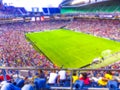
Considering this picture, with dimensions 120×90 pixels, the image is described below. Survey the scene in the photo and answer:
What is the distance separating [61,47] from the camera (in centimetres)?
3775

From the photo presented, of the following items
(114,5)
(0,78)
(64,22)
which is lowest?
(64,22)

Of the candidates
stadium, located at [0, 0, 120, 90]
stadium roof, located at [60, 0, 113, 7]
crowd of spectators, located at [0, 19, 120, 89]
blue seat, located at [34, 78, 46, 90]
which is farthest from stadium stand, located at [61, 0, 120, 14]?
blue seat, located at [34, 78, 46, 90]

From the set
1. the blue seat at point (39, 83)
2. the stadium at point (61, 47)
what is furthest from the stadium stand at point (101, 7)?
the blue seat at point (39, 83)

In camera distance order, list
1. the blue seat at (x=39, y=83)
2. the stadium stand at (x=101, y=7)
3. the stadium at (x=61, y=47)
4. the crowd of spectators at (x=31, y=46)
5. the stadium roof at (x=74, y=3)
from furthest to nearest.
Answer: the stadium roof at (x=74, y=3), the stadium stand at (x=101, y=7), the crowd of spectators at (x=31, y=46), the stadium at (x=61, y=47), the blue seat at (x=39, y=83)

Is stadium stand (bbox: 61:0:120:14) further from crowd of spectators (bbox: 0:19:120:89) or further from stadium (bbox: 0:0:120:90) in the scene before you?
crowd of spectators (bbox: 0:19:120:89)

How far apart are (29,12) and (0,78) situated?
225ft

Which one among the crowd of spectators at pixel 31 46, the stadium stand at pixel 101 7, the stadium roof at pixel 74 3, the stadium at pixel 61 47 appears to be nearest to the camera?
the stadium at pixel 61 47

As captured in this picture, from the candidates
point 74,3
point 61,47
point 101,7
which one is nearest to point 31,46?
point 61,47

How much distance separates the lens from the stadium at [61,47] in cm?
619

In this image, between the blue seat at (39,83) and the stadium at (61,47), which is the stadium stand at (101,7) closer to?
the stadium at (61,47)

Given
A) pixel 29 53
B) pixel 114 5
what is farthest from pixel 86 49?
pixel 114 5

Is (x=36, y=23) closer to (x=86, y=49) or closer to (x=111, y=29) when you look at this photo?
(x=111, y=29)

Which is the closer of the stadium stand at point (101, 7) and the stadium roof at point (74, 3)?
the stadium stand at point (101, 7)

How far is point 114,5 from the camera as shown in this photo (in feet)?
196
